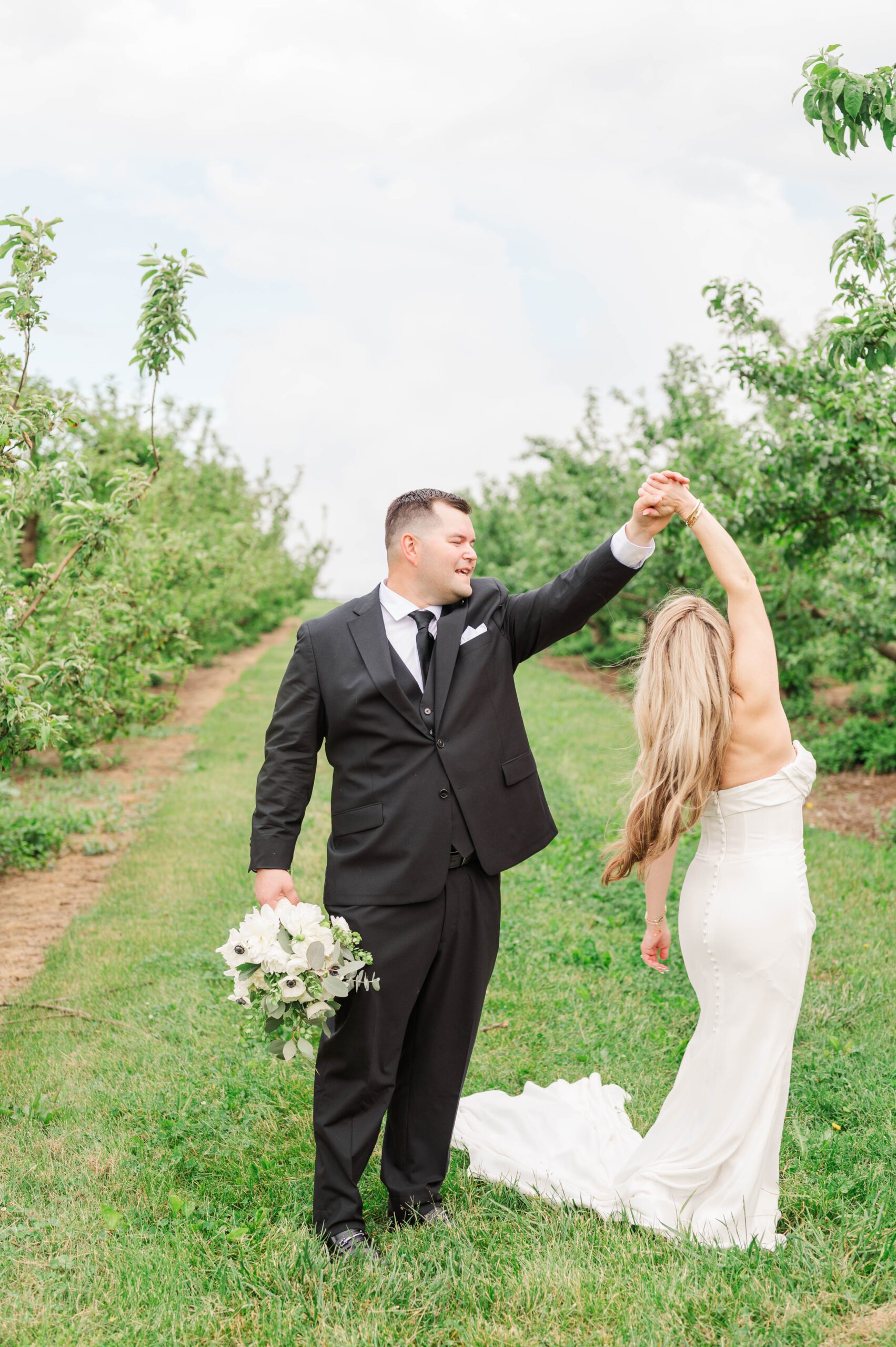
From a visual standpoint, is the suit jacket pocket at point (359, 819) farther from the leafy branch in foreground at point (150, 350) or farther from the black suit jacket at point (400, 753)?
the leafy branch in foreground at point (150, 350)

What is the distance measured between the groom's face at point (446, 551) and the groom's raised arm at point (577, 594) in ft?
0.72

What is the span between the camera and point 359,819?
11.7ft

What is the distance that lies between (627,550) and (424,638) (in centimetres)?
75

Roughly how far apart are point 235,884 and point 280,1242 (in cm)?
475

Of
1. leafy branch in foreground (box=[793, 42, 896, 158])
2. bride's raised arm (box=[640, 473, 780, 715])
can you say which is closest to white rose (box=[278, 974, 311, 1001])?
bride's raised arm (box=[640, 473, 780, 715])

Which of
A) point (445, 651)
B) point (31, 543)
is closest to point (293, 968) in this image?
point (445, 651)

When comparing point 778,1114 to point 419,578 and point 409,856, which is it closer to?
point 409,856

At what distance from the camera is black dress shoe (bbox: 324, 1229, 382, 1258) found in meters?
3.43

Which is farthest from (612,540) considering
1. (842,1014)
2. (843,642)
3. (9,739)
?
(843,642)

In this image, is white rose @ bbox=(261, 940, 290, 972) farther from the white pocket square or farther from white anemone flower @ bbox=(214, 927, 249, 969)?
the white pocket square

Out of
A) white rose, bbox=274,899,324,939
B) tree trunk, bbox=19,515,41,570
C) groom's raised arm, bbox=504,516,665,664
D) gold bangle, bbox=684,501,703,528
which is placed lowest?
white rose, bbox=274,899,324,939

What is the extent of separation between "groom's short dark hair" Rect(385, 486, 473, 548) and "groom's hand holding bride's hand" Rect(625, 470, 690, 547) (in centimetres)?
56

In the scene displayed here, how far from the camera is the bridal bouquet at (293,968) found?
3207 mm

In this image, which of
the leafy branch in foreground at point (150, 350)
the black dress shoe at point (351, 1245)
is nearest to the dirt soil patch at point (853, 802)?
the leafy branch in foreground at point (150, 350)
